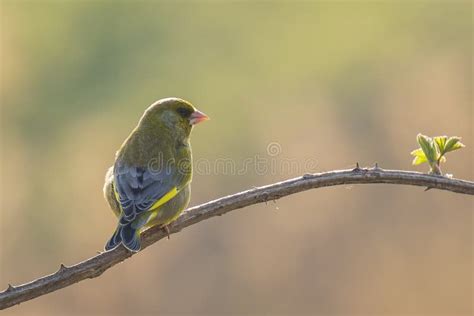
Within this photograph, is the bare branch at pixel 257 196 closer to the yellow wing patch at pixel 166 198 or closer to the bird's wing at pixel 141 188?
the bird's wing at pixel 141 188

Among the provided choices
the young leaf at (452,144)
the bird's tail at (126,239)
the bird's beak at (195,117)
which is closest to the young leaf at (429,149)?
the young leaf at (452,144)

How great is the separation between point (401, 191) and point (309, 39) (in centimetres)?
667

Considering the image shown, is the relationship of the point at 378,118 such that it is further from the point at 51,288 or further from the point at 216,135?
the point at 51,288

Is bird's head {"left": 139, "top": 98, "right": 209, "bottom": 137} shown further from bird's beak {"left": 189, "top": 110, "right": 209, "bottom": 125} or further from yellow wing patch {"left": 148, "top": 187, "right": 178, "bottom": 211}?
yellow wing patch {"left": 148, "top": 187, "right": 178, "bottom": 211}

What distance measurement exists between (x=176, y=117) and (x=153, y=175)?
2.62 feet

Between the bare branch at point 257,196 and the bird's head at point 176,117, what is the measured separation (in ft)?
6.89

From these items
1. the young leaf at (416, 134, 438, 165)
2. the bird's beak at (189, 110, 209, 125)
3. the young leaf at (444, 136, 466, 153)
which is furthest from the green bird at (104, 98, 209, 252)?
the young leaf at (444, 136, 466, 153)

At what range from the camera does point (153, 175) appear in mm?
6387

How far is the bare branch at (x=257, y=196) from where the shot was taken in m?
4.21

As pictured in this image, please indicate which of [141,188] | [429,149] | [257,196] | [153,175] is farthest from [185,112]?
[429,149]

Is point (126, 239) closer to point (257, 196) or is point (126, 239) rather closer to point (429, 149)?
point (257, 196)

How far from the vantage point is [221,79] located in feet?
52.2

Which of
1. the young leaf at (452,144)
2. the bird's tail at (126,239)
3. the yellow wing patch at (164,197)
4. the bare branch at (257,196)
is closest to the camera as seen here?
the bare branch at (257,196)

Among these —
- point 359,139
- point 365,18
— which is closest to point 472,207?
point 359,139
